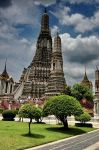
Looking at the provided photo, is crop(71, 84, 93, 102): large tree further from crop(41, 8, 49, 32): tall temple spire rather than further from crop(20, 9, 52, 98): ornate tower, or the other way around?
crop(41, 8, 49, 32): tall temple spire

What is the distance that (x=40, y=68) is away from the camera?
144625 millimetres

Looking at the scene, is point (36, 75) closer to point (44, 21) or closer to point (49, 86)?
point (49, 86)

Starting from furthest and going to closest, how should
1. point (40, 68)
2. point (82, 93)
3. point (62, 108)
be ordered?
point (40, 68), point (82, 93), point (62, 108)

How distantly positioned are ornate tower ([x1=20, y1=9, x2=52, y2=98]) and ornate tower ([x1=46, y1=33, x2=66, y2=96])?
9072 mm

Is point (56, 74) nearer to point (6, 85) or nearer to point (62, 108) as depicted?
point (6, 85)

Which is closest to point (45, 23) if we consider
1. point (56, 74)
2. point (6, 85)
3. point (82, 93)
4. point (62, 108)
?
point (56, 74)

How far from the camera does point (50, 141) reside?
33969 millimetres

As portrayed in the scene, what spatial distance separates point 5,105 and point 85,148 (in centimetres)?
7303

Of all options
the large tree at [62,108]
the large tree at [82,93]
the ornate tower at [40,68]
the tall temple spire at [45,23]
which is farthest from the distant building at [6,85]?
the large tree at [62,108]

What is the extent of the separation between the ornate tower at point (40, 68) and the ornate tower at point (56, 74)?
9.07 metres

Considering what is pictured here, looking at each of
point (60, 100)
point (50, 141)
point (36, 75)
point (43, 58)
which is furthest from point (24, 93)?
point (50, 141)

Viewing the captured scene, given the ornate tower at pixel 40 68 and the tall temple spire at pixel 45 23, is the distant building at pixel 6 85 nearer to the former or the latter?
the ornate tower at pixel 40 68

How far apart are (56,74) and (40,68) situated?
1637 centimetres

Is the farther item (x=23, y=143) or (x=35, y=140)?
(x=35, y=140)
